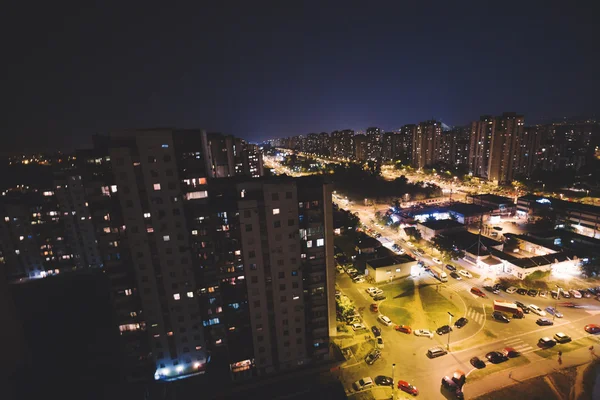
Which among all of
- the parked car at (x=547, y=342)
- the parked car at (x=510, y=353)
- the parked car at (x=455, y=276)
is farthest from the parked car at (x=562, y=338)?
the parked car at (x=455, y=276)

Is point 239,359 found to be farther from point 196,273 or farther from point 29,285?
point 29,285

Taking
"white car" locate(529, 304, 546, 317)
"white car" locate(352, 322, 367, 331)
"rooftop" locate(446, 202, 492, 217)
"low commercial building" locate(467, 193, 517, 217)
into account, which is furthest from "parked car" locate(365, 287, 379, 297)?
"low commercial building" locate(467, 193, 517, 217)

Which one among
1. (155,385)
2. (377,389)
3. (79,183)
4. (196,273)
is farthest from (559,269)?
(79,183)

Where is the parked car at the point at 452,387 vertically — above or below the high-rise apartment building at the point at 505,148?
below

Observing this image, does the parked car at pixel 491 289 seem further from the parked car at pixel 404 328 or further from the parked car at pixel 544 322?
the parked car at pixel 404 328

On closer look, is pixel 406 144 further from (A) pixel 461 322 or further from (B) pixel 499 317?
(A) pixel 461 322
